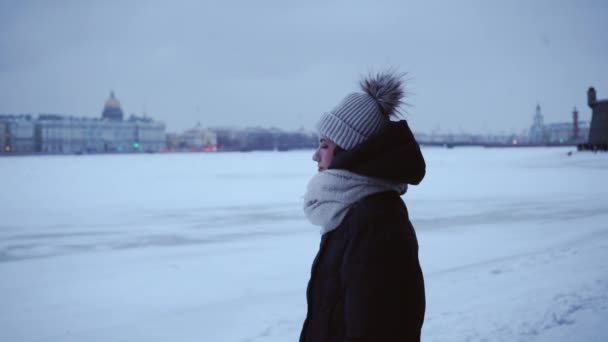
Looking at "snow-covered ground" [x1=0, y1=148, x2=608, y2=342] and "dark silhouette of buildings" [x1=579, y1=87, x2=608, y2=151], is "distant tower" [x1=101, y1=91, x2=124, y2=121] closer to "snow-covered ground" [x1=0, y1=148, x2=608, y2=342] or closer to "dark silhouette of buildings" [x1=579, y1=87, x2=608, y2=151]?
"dark silhouette of buildings" [x1=579, y1=87, x2=608, y2=151]

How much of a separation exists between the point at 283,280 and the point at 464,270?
201 cm

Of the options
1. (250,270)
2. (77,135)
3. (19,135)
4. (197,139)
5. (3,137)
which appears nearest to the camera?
(250,270)

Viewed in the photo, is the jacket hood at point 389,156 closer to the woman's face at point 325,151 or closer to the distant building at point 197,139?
the woman's face at point 325,151

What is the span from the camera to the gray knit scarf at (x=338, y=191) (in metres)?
1.80

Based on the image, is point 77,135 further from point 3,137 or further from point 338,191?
point 338,191

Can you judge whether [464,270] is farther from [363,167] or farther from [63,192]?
[63,192]

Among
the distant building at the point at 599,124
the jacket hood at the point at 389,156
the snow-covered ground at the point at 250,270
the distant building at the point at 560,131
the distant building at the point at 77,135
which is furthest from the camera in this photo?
the distant building at the point at 560,131

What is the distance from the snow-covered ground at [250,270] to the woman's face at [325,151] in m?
2.50

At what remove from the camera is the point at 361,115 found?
186 centimetres

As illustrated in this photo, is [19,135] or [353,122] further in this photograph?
[19,135]

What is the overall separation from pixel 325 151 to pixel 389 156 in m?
0.28

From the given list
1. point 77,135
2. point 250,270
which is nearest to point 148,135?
point 77,135

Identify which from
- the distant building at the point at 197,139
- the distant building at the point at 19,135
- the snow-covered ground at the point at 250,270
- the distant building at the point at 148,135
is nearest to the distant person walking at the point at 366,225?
the snow-covered ground at the point at 250,270

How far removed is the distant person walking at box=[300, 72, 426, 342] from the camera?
1.65 meters
